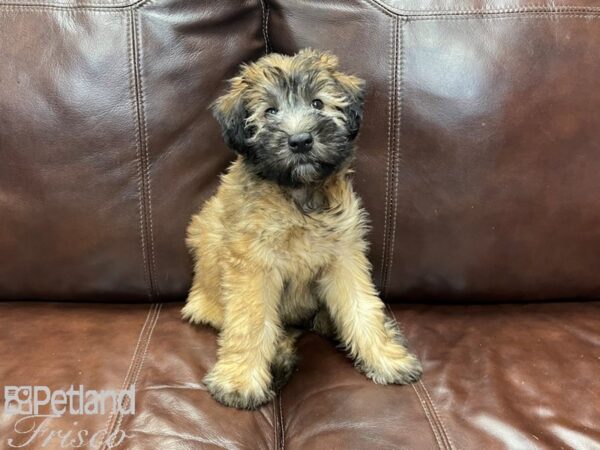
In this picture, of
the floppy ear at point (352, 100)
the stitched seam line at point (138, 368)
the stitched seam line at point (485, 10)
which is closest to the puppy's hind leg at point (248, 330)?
the stitched seam line at point (138, 368)

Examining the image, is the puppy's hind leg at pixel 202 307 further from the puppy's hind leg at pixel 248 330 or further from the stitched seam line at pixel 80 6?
the stitched seam line at pixel 80 6

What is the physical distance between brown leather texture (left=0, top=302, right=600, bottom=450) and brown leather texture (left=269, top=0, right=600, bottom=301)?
0.18 m

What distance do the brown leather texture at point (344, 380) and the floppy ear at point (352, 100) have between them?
1.84 feet

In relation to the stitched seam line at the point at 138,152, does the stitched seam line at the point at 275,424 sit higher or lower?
lower

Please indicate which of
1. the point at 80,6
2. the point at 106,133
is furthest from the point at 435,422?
the point at 80,6

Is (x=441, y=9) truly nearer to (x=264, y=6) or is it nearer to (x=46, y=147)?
(x=264, y=6)

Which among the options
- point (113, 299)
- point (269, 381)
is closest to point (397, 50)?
point (269, 381)

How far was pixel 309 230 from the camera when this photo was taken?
142cm

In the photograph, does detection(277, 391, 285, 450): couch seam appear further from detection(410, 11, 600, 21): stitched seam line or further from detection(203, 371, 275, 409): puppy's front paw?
detection(410, 11, 600, 21): stitched seam line

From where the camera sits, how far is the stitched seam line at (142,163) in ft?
5.03

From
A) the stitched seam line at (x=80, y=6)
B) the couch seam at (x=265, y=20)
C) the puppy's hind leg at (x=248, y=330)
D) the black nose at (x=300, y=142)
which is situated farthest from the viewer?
the couch seam at (x=265, y=20)

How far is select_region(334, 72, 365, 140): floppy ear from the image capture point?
140 centimetres

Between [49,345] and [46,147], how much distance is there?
52 cm

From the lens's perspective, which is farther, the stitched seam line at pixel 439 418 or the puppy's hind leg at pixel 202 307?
the puppy's hind leg at pixel 202 307
